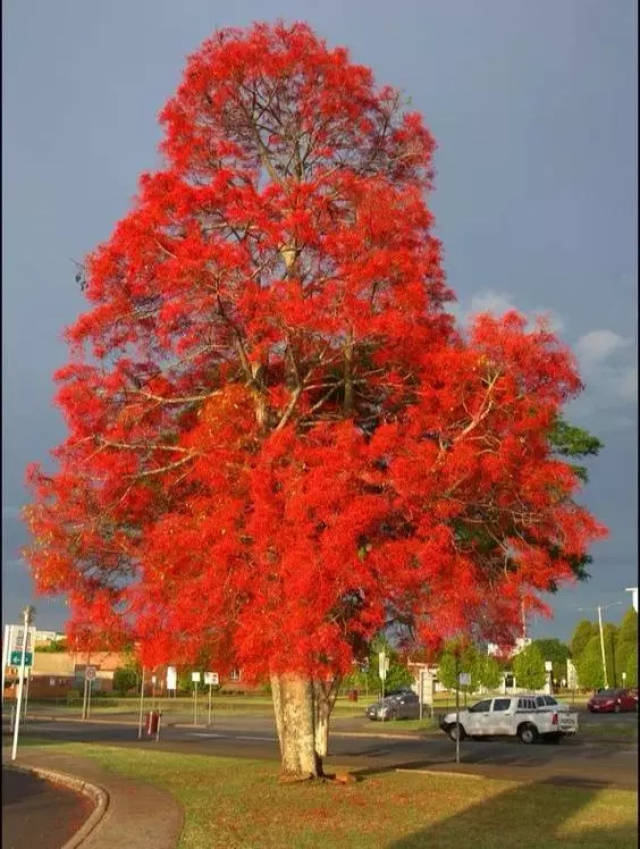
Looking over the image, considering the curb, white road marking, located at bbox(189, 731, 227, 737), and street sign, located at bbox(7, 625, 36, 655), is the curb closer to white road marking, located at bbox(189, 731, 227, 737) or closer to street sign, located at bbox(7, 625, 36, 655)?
street sign, located at bbox(7, 625, 36, 655)

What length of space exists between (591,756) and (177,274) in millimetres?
17474

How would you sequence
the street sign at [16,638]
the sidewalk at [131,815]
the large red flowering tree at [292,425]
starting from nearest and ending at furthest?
the sidewalk at [131,815], the large red flowering tree at [292,425], the street sign at [16,638]

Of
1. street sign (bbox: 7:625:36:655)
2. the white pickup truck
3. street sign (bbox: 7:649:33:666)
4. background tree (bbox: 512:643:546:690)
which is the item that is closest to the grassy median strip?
street sign (bbox: 7:649:33:666)

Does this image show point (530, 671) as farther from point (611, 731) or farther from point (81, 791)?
point (81, 791)

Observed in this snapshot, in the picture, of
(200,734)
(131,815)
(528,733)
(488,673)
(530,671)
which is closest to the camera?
(131,815)

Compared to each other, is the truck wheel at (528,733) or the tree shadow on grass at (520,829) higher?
the tree shadow on grass at (520,829)

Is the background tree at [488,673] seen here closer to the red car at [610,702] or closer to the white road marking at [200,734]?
the red car at [610,702]

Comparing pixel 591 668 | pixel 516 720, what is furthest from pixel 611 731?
pixel 591 668

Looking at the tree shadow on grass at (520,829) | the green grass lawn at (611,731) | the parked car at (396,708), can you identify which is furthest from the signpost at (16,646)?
the parked car at (396,708)

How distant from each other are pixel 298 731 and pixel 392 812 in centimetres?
401

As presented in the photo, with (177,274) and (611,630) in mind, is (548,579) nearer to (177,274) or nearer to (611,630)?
(177,274)

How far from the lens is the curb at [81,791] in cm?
1072

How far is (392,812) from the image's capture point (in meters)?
12.4

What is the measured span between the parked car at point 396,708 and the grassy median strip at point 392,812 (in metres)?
28.8
